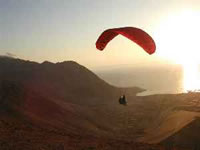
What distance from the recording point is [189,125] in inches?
1139

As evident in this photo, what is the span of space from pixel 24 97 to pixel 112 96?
51.6 meters

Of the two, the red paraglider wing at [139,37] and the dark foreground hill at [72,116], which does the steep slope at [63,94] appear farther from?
the red paraglider wing at [139,37]

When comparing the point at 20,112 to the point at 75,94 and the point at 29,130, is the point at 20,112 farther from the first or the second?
the point at 75,94

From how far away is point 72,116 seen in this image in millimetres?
45312

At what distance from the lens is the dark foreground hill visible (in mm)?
23156

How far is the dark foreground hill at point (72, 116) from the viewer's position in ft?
76.0

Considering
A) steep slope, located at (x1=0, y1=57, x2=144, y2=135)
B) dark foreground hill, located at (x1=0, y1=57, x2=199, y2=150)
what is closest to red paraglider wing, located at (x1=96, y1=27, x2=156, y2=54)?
dark foreground hill, located at (x1=0, y1=57, x2=199, y2=150)

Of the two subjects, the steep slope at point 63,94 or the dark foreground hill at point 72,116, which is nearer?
the dark foreground hill at point 72,116

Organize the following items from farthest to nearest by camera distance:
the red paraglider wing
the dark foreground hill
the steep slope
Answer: the steep slope → the dark foreground hill → the red paraglider wing

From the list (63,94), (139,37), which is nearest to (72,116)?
(139,37)

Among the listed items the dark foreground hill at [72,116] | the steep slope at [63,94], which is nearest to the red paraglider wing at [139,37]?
the dark foreground hill at [72,116]

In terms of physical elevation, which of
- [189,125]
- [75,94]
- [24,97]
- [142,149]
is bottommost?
[142,149]

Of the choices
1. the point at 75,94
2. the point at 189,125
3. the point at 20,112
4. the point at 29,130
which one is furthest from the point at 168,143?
the point at 75,94

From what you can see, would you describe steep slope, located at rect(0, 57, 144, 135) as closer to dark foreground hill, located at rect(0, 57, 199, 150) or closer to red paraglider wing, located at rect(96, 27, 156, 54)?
dark foreground hill, located at rect(0, 57, 199, 150)
